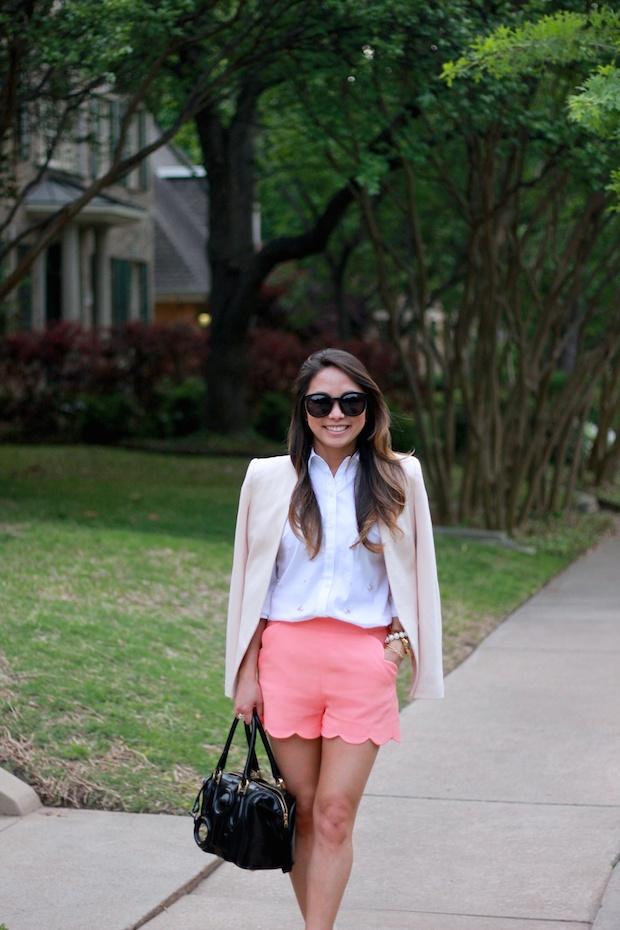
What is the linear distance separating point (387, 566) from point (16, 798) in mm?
2220

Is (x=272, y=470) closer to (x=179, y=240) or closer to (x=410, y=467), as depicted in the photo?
(x=410, y=467)

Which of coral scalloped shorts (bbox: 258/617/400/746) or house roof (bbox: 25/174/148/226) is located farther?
house roof (bbox: 25/174/148/226)

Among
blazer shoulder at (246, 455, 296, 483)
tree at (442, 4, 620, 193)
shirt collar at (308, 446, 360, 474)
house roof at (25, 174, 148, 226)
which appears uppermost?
tree at (442, 4, 620, 193)

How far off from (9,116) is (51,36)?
3.34 ft

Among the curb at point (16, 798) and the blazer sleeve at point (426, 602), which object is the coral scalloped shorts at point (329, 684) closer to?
the blazer sleeve at point (426, 602)

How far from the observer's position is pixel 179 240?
33750 millimetres

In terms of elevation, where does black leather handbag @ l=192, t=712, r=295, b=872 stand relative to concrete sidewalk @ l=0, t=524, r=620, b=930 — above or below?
above

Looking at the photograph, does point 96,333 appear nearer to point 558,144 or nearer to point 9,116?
point 9,116

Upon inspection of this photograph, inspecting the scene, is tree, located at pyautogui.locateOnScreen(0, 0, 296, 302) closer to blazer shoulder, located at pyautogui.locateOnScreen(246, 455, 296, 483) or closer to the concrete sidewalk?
the concrete sidewalk

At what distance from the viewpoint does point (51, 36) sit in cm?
911

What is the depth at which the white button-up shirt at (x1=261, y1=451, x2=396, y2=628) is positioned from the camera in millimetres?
3426

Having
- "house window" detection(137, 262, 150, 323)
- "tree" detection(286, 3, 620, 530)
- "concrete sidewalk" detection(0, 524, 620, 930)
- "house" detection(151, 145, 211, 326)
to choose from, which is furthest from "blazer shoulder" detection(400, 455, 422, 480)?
"house" detection(151, 145, 211, 326)

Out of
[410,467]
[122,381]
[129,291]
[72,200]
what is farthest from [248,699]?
[129,291]

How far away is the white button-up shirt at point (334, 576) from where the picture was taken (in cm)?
343
